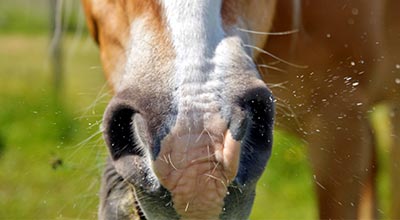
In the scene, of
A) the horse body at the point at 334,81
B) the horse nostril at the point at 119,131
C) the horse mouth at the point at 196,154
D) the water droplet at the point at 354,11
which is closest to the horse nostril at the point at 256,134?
the horse mouth at the point at 196,154

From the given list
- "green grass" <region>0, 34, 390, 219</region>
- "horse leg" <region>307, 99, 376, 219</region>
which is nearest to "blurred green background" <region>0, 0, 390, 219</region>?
"green grass" <region>0, 34, 390, 219</region>

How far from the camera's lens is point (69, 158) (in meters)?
3.38

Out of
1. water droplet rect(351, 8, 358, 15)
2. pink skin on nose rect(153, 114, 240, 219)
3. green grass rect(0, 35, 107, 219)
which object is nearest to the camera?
pink skin on nose rect(153, 114, 240, 219)

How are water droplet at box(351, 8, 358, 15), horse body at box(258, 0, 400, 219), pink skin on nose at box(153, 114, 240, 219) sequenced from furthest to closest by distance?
water droplet at box(351, 8, 358, 15) < horse body at box(258, 0, 400, 219) < pink skin on nose at box(153, 114, 240, 219)

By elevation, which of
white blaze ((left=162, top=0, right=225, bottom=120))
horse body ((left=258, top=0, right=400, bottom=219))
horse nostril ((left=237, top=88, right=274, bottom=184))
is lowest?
horse body ((left=258, top=0, right=400, bottom=219))

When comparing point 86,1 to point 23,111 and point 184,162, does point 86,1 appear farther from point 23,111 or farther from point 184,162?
point 23,111

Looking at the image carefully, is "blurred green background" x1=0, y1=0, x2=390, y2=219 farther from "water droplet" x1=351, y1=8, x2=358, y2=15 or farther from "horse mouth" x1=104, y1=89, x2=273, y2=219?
"water droplet" x1=351, y1=8, x2=358, y2=15

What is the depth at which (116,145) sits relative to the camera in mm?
2463

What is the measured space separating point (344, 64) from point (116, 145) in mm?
1120

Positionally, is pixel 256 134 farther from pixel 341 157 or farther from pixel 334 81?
pixel 341 157

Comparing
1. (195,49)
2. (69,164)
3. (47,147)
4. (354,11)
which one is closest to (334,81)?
(354,11)

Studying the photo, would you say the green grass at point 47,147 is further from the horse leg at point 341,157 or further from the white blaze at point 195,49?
the horse leg at point 341,157

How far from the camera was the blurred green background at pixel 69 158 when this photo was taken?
309 centimetres

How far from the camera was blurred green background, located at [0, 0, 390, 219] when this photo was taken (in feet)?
10.1
